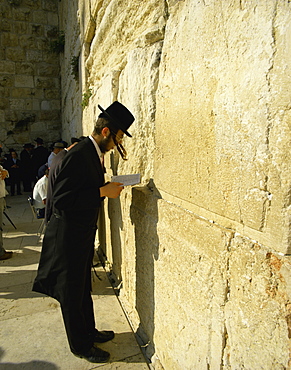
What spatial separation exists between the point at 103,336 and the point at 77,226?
98cm

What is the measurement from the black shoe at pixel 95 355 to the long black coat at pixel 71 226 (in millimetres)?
396

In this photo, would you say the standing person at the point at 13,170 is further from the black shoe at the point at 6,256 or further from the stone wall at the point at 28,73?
the black shoe at the point at 6,256

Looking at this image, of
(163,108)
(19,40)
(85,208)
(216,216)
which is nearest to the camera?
(216,216)

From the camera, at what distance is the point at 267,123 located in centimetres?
94

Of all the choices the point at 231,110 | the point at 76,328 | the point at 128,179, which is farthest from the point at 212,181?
the point at 76,328

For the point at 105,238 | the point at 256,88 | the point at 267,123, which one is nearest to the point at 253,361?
the point at 267,123

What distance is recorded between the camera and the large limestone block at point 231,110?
909 mm

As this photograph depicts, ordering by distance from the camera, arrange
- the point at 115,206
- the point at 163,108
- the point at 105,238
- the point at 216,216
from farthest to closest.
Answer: the point at 105,238 < the point at 115,206 < the point at 163,108 < the point at 216,216

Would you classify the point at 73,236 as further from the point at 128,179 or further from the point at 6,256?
the point at 6,256

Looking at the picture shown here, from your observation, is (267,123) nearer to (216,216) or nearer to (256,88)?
(256,88)

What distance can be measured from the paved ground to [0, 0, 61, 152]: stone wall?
23.5 feet

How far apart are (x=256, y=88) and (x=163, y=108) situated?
74 centimetres

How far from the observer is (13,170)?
349 inches

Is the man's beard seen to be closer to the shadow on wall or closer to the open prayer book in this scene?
the open prayer book
